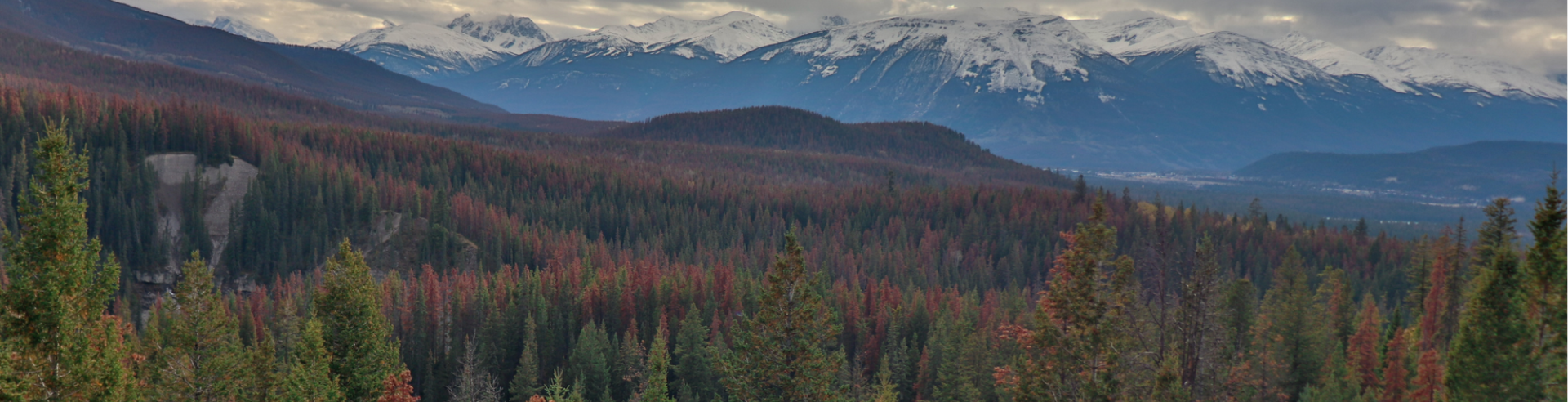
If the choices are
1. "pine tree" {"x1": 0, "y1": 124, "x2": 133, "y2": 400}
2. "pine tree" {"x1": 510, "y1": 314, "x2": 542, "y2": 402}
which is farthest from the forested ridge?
"pine tree" {"x1": 510, "y1": 314, "x2": 542, "y2": 402}

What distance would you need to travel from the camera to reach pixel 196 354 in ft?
111

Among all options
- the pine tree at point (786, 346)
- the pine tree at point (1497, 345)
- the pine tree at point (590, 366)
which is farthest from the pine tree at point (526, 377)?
the pine tree at point (1497, 345)

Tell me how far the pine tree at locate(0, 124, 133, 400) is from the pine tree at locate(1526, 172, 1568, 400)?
128 ft

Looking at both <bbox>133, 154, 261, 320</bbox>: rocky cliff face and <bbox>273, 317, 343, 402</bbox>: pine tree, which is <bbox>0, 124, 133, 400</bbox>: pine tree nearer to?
<bbox>273, 317, 343, 402</bbox>: pine tree

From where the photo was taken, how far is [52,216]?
22047 mm

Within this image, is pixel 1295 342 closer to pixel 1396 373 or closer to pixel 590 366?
pixel 1396 373

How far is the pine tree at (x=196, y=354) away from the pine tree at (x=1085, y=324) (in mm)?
29678

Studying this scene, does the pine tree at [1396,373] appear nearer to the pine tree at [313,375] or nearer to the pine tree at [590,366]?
the pine tree at [590,366]

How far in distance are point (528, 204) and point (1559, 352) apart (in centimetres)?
16707

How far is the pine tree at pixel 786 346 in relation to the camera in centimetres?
2955

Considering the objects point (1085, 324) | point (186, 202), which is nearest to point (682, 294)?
point (1085, 324)

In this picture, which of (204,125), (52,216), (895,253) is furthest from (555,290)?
(204,125)

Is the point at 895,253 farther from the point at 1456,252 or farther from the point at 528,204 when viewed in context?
the point at 1456,252

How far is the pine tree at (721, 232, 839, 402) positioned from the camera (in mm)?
29547
